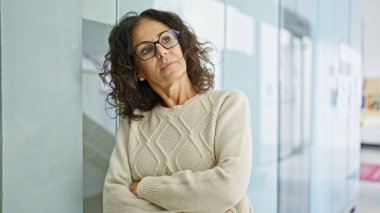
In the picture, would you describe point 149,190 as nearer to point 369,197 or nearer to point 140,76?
point 140,76

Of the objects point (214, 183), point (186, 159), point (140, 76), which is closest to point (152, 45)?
point (140, 76)

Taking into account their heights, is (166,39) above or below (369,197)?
above

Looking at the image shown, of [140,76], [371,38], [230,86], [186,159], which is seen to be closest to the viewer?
[186,159]

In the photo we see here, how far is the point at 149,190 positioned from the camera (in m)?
1.35

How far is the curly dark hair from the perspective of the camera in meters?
1.46

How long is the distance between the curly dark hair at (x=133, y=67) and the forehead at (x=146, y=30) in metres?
0.02

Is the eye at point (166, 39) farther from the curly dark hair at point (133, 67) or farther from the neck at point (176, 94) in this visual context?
the neck at point (176, 94)

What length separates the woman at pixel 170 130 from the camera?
133 centimetres

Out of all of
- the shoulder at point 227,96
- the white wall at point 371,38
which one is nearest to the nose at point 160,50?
the shoulder at point 227,96

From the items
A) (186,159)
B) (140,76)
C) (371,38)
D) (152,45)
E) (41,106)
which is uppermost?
(371,38)

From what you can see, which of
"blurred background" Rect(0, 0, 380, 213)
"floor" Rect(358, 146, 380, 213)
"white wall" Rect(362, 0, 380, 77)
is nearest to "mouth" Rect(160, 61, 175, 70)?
"blurred background" Rect(0, 0, 380, 213)

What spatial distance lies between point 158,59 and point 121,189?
1.60 feet

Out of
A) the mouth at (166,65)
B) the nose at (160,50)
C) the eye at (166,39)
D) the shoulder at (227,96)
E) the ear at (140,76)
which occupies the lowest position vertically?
the shoulder at (227,96)

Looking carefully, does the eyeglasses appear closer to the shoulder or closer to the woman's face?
the woman's face
